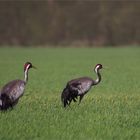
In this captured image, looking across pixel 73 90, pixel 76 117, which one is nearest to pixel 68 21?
pixel 73 90

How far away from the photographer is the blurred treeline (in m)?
60.8

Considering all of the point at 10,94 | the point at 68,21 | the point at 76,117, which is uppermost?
the point at 68,21

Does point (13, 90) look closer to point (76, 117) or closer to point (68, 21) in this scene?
point (76, 117)

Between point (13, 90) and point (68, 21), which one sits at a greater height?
point (68, 21)

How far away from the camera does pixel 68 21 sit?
206 feet

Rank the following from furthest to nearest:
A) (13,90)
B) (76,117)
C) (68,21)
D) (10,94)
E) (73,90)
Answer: (68,21) → (73,90) → (13,90) → (10,94) → (76,117)

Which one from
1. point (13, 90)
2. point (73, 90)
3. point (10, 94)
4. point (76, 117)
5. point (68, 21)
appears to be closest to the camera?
point (76, 117)

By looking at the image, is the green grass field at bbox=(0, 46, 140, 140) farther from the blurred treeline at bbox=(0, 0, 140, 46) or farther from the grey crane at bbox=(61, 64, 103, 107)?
the blurred treeline at bbox=(0, 0, 140, 46)

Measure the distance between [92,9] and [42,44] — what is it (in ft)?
20.9

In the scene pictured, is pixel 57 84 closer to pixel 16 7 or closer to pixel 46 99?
pixel 46 99

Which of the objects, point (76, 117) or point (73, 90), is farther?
point (73, 90)

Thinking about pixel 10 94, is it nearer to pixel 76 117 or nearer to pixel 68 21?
pixel 76 117

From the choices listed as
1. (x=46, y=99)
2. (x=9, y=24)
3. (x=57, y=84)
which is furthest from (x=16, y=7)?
(x=46, y=99)

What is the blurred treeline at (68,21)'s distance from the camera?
60.8 metres
